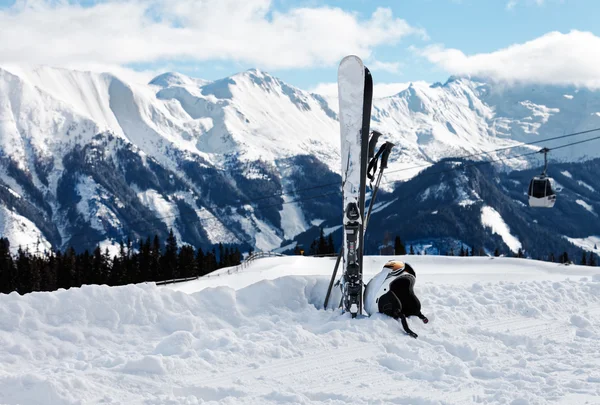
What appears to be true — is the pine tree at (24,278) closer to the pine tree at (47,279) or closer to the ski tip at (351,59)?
the pine tree at (47,279)

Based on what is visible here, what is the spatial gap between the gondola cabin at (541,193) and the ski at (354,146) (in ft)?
46.3

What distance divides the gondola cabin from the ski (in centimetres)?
1412

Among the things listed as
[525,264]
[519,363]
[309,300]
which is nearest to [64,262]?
[525,264]

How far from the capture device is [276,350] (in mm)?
10672

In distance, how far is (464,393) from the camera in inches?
356

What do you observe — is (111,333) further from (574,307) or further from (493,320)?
(574,307)

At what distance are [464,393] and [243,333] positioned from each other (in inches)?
175

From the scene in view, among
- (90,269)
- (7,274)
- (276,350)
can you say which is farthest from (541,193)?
(7,274)

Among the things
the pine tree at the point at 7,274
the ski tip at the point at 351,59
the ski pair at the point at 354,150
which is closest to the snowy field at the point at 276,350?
the ski pair at the point at 354,150

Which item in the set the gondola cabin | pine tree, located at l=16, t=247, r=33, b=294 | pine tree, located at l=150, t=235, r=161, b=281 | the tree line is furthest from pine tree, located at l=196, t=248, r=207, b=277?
the gondola cabin

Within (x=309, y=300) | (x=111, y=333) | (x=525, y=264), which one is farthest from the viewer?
(x=525, y=264)

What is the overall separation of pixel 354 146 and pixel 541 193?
573 inches

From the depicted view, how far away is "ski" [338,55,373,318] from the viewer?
14.6 metres

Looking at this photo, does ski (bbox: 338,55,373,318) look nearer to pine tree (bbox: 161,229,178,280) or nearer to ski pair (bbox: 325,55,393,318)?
ski pair (bbox: 325,55,393,318)
